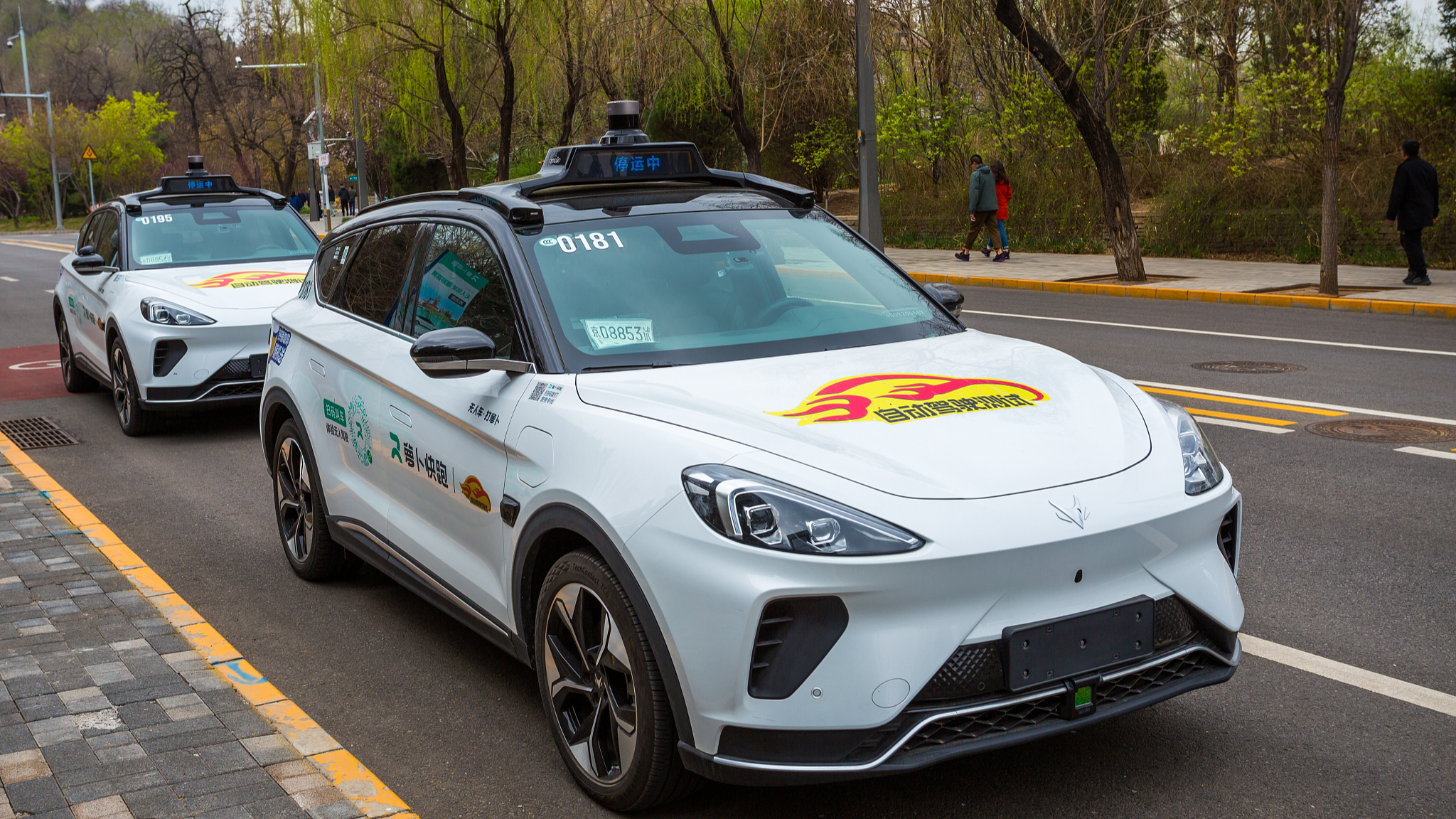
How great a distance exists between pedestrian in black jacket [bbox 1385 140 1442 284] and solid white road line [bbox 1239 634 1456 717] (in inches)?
578

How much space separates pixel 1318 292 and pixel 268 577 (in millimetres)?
14838

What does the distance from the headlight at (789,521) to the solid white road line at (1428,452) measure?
563 cm

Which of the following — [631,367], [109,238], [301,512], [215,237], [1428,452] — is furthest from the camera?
[109,238]

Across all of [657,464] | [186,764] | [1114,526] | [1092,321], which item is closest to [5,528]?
[186,764]

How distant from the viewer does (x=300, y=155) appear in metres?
77.0

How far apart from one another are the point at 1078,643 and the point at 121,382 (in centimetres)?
852

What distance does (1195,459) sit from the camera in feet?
11.6

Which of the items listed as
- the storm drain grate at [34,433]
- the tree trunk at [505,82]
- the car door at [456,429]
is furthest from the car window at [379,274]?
the tree trunk at [505,82]

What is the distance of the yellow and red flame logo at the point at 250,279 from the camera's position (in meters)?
9.61

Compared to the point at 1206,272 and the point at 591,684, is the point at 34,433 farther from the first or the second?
the point at 1206,272

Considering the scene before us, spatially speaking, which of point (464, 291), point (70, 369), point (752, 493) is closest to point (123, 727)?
point (464, 291)

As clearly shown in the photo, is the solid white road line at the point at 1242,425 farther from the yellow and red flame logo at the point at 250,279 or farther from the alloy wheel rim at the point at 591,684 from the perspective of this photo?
the yellow and red flame logo at the point at 250,279

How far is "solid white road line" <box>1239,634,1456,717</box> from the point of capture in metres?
3.98

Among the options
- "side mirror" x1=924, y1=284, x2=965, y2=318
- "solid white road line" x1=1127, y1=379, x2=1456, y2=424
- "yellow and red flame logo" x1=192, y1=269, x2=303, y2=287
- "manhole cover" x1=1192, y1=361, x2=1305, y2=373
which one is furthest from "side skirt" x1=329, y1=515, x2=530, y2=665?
"manhole cover" x1=1192, y1=361, x2=1305, y2=373
